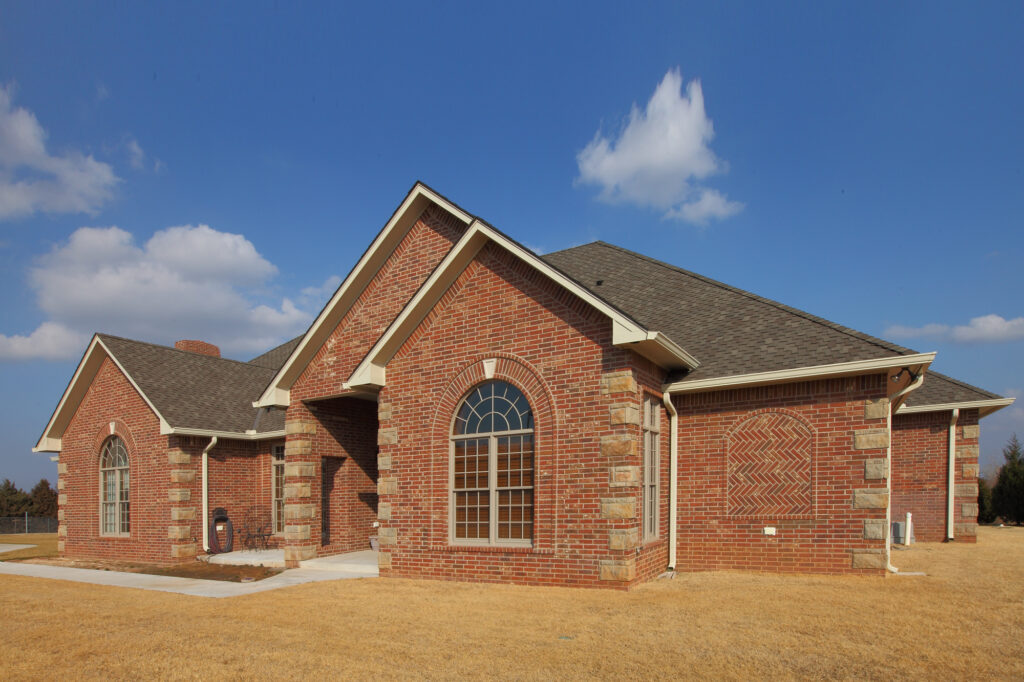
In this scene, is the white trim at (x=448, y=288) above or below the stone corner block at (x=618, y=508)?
above

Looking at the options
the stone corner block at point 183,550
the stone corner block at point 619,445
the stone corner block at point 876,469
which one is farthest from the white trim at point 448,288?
the stone corner block at point 183,550

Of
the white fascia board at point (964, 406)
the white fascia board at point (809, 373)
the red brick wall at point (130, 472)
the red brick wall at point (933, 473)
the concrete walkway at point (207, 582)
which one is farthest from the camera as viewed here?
the red brick wall at point (130, 472)

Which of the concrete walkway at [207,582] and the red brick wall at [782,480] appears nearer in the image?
the red brick wall at [782,480]

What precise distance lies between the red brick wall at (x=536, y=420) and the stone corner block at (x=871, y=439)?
3.38 meters

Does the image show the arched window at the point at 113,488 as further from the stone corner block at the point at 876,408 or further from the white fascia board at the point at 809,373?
the stone corner block at the point at 876,408

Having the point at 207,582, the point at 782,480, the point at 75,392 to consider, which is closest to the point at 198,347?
the point at 75,392

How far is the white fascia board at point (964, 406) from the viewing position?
15672 millimetres

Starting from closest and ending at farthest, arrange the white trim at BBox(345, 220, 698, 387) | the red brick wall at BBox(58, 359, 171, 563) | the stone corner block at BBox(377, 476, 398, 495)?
the white trim at BBox(345, 220, 698, 387) → the stone corner block at BBox(377, 476, 398, 495) → the red brick wall at BBox(58, 359, 171, 563)

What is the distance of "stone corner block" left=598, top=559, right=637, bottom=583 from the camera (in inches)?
404

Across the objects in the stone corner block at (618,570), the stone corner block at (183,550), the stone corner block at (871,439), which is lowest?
the stone corner block at (183,550)

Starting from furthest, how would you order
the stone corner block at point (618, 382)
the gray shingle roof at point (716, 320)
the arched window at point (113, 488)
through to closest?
the arched window at point (113, 488) → the gray shingle roof at point (716, 320) → the stone corner block at point (618, 382)

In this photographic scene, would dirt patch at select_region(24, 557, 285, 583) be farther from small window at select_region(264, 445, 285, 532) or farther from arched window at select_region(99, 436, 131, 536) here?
small window at select_region(264, 445, 285, 532)

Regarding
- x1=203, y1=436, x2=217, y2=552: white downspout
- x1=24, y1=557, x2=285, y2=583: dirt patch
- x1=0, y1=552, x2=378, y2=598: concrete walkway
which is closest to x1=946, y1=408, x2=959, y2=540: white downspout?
x1=0, y1=552, x2=378, y2=598: concrete walkway

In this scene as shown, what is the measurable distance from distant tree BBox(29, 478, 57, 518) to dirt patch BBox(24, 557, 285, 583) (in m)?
26.1
